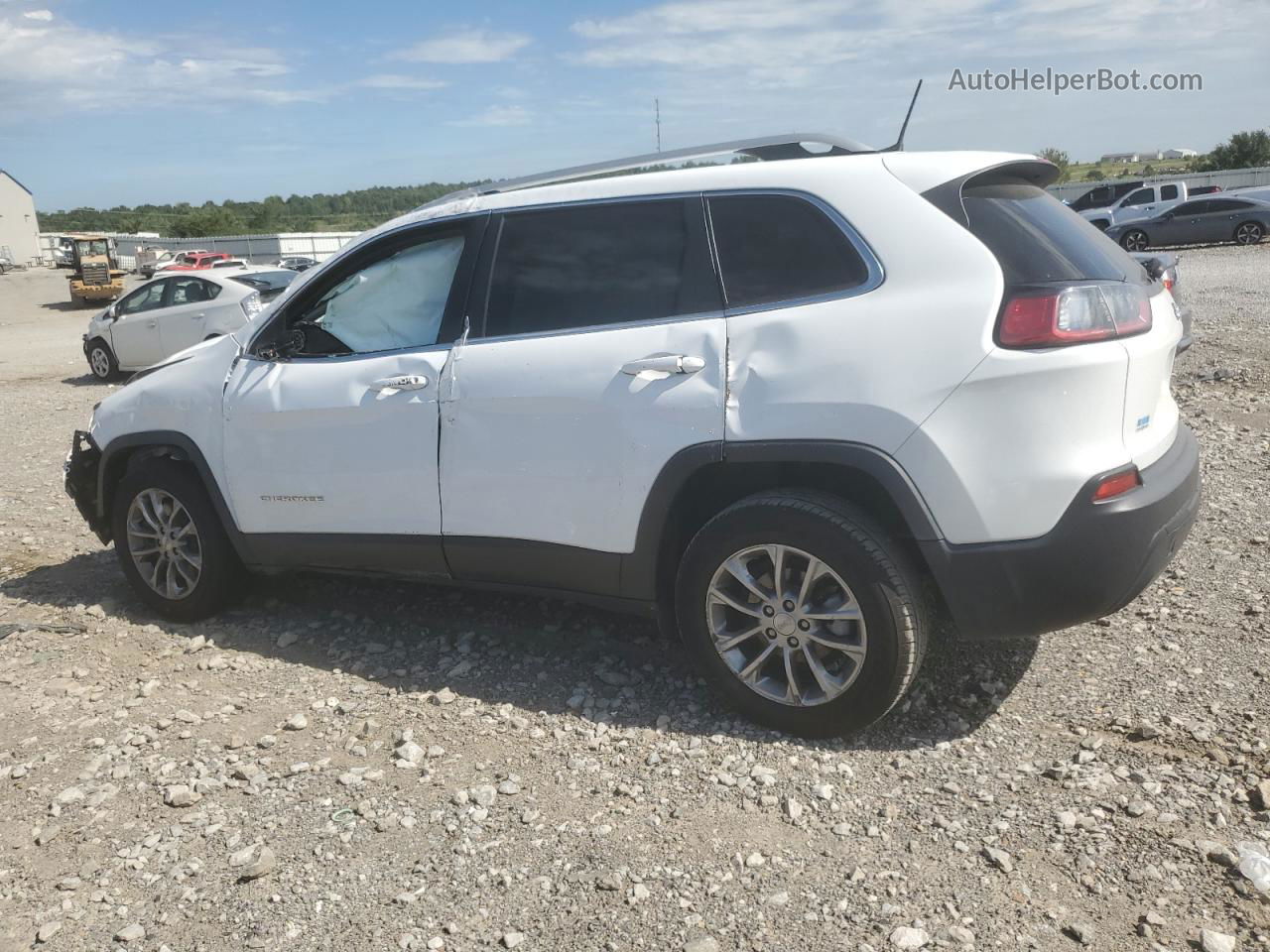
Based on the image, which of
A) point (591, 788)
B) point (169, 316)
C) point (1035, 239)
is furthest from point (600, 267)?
point (169, 316)

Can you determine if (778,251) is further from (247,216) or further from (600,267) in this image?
(247,216)

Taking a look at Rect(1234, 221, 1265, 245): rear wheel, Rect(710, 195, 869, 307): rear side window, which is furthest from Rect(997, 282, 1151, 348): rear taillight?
Rect(1234, 221, 1265, 245): rear wheel

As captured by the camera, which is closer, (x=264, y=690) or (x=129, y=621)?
(x=264, y=690)

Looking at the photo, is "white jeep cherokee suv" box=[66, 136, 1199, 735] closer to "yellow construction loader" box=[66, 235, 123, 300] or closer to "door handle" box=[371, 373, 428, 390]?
"door handle" box=[371, 373, 428, 390]

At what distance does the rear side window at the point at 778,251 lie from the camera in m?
3.40

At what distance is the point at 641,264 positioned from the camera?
3.78m

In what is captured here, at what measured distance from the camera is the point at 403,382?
4.13m

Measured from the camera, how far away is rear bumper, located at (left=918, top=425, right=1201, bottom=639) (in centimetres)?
308

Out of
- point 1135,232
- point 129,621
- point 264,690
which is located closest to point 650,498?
point 264,690

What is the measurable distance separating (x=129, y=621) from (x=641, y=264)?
3226 mm

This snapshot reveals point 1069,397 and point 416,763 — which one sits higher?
point 1069,397

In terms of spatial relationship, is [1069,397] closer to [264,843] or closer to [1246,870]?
[1246,870]

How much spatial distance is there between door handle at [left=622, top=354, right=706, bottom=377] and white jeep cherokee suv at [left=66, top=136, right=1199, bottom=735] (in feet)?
0.04

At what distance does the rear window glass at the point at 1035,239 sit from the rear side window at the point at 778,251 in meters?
0.41
